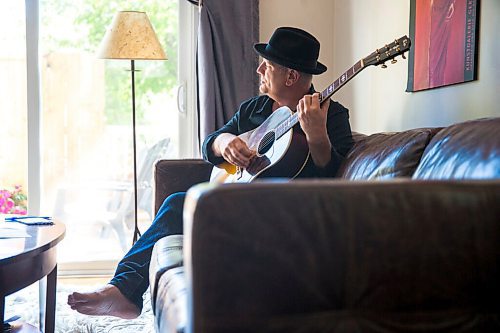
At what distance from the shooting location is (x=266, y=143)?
2.12 metres

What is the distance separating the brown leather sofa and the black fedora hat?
124 cm

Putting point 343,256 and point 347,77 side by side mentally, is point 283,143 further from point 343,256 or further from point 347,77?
point 343,256

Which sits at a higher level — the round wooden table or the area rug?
the round wooden table

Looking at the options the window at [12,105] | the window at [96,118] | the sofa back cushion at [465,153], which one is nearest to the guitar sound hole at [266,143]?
the sofa back cushion at [465,153]

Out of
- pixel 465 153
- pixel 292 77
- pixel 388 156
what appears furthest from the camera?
pixel 292 77

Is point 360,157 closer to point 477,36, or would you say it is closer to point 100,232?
point 477,36

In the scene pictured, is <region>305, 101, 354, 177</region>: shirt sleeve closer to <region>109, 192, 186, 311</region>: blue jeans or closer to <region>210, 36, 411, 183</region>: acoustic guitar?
<region>210, 36, 411, 183</region>: acoustic guitar

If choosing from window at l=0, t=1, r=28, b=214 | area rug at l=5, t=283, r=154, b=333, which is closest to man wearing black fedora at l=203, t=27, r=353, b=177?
area rug at l=5, t=283, r=154, b=333

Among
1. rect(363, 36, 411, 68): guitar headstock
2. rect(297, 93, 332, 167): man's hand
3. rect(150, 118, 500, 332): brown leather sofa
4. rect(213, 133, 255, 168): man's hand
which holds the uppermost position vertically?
rect(363, 36, 411, 68): guitar headstock

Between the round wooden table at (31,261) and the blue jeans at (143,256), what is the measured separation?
0.23 meters

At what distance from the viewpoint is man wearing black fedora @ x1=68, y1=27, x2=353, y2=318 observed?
5.98ft

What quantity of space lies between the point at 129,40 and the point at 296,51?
109cm

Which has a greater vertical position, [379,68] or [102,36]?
[102,36]

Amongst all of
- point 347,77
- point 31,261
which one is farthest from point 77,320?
point 347,77
